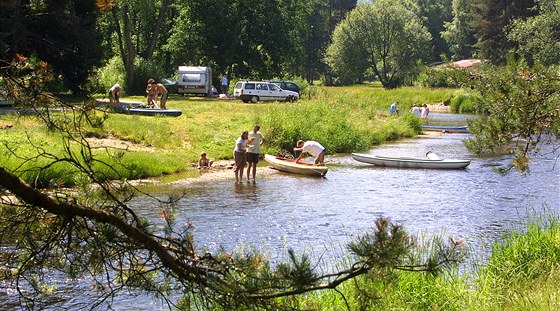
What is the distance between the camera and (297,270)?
496 centimetres

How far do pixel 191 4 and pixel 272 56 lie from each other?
671cm

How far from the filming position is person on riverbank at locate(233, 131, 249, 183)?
2310 centimetres

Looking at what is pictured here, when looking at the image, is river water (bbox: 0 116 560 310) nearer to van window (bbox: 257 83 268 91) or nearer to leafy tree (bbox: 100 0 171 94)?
leafy tree (bbox: 100 0 171 94)

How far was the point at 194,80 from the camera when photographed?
50.8 m

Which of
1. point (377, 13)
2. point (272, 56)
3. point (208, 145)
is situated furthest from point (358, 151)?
point (377, 13)

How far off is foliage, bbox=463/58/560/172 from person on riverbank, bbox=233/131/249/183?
11.8 meters

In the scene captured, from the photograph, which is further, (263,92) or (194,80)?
(194,80)

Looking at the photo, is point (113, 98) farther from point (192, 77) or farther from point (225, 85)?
point (225, 85)

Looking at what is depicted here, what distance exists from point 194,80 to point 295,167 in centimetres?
2575

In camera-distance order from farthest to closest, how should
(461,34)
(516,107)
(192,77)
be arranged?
1. (461,34)
2. (192,77)
3. (516,107)

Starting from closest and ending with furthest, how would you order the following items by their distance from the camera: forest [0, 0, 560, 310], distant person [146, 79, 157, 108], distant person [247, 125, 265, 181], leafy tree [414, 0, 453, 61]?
forest [0, 0, 560, 310] → distant person [247, 125, 265, 181] → distant person [146, 79, 157, 108] → leafy tree [414, 0, 453, 61]

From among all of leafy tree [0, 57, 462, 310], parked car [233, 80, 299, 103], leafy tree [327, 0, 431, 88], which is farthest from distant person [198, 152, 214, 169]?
leafy tree [327, 0, 431, 88]

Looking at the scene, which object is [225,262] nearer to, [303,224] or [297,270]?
[297,270]

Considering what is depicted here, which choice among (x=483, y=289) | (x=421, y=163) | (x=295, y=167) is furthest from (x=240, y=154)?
(x=483, y=289)
